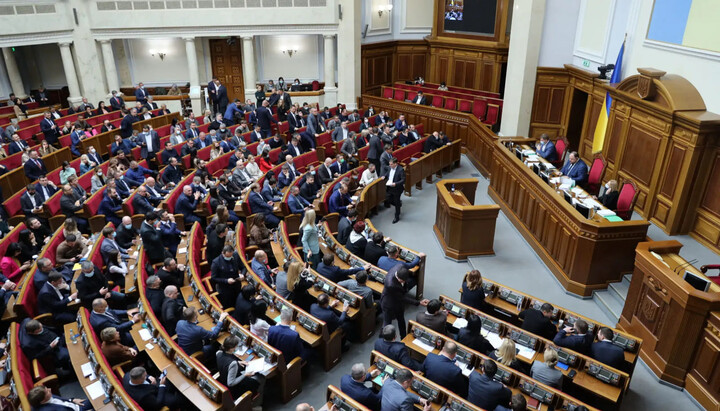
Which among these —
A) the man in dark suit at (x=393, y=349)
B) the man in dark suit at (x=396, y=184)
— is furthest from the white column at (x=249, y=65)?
the man in dark suit at (x=393, y=349)

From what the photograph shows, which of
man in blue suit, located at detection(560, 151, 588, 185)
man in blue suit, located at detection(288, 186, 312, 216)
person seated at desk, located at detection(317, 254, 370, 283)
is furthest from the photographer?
man in blue suit, located at detection(560, 151, 588, 185)

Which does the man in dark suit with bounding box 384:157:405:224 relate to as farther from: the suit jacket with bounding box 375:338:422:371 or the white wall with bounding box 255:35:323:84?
the white wall with bounding box 255:35:323:84

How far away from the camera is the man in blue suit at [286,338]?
17.6 feet

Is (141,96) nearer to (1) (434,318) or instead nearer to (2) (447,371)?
(1) (434,318)

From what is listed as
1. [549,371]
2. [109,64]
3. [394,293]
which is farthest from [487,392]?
[109,64]

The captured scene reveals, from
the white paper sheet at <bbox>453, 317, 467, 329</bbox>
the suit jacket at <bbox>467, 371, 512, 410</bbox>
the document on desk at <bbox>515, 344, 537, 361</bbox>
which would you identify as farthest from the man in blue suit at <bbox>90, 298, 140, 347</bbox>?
the document on desk at <bbox>515, 344, 537, 361</bbox>

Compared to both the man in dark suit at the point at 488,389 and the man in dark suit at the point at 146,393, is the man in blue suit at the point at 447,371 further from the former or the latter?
the man in dark suit at the point at 146,393

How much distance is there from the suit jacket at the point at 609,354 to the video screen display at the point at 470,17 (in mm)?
13021

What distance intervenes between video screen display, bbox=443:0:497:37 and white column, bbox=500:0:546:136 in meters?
3.35

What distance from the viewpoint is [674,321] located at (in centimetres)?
552

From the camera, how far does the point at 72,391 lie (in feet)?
18.7

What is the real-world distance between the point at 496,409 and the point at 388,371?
114 cm

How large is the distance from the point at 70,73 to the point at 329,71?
8.47m

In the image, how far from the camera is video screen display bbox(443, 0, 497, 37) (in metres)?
16.0
